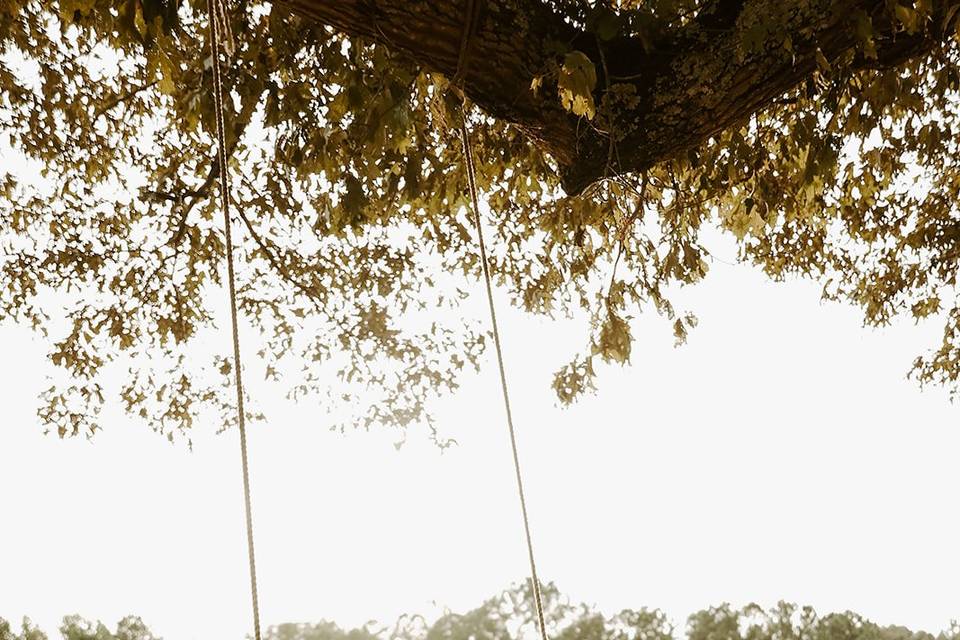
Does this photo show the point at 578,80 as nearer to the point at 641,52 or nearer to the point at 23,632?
the point at 641,52

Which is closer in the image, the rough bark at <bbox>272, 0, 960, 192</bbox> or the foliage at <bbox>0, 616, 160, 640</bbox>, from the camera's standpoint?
the rough bark at <bbox>272, 0, 960, 192</bbox>

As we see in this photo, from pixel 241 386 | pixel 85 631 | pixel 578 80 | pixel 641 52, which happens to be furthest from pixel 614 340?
pixel 85 631

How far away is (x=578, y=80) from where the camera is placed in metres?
1.43

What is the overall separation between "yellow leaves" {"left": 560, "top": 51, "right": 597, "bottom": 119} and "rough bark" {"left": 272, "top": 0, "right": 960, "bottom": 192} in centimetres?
15

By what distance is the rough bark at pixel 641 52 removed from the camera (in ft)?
4.87

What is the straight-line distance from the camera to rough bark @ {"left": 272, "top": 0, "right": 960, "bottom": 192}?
1483 mm

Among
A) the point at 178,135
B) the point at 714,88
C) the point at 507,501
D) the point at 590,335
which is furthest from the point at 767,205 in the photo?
the point at 178,135

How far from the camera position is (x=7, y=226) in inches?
149

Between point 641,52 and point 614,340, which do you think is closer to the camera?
point 641,52

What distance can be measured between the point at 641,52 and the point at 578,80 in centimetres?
35

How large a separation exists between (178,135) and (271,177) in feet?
2.44

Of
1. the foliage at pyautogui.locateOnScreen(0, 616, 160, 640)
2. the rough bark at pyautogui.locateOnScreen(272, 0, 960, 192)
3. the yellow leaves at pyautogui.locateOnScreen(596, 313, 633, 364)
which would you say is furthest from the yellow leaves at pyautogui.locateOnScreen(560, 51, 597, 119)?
the foliage at pyautogui.locateOnScreen(0, 616, 160, 640)

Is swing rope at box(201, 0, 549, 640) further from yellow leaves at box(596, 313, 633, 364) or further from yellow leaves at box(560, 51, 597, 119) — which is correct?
yellow leaves at box(596, 313, 633, 364)

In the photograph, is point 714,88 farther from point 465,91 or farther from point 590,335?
point 590,335
